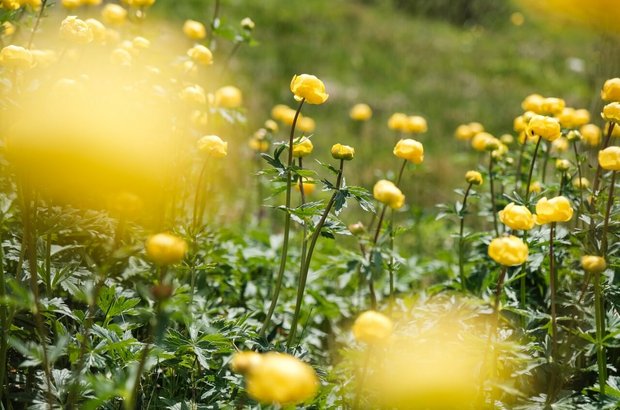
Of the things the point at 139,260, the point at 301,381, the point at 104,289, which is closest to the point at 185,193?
the point at 139,260

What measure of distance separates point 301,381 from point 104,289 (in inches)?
32.1

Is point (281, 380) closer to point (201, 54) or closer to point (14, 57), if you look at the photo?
point (14, 57)

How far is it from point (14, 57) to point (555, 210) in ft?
4.18

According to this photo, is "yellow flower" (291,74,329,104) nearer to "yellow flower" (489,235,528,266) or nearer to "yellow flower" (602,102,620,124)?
"yellow flower" (489,235,528,266)

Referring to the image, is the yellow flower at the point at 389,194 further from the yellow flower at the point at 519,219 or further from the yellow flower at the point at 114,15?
the yellow flower at the point at 114,15

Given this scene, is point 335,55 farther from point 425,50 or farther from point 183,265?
point 183,265

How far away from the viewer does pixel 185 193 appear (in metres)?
2.20

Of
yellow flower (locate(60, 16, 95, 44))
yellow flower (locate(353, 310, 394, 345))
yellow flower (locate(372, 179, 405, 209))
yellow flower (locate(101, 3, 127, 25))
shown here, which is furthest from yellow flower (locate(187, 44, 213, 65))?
yellow flower (locate(353, 310, 394, 345))

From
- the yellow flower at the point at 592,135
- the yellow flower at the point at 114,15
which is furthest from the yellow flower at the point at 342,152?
the yellow flower at the point at 114,15

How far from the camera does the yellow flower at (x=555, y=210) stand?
1458 mm

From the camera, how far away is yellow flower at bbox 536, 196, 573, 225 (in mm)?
1458

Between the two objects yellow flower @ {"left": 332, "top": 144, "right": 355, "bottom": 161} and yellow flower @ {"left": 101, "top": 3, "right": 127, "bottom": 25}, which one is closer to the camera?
yellow flower @ {"left": 332, "top": 144, "right": 355, "bottom": 161}

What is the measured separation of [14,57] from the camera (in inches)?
60.7

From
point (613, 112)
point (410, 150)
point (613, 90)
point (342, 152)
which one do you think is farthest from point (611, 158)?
point (342, 152)
